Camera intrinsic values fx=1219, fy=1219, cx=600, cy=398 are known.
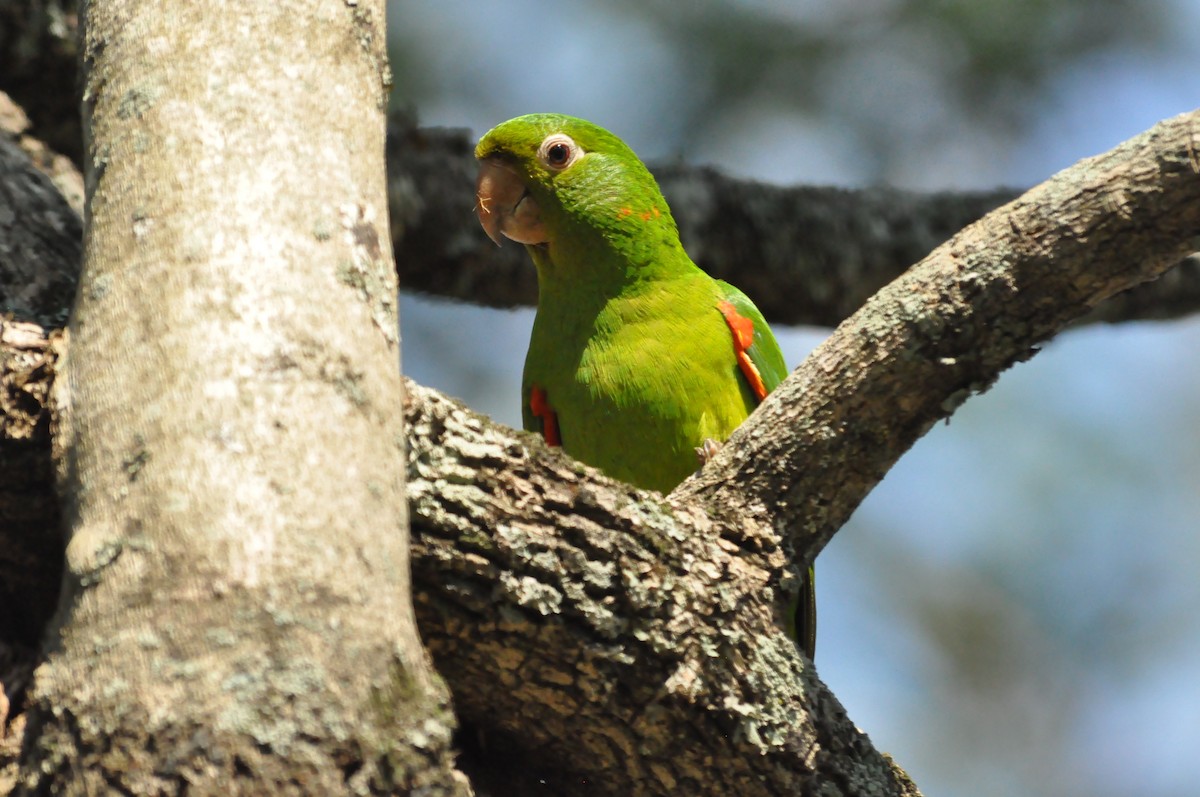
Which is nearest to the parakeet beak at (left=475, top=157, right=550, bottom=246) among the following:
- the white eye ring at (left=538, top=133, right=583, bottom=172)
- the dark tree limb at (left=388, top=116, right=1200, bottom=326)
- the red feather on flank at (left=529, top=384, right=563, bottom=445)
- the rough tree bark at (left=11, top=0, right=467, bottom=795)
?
the white eye ring at (left=538, top=133, right=583, bottom=172)

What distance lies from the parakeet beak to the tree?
5.55 feet

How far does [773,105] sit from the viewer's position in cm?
614

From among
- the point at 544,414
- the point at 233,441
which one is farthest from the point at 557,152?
the point at 233,441

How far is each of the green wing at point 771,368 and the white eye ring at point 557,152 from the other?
0.63m

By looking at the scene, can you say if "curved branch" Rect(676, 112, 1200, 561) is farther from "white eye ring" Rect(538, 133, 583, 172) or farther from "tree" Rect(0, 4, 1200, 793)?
"white eye ring" Rect(538, 133, 583, 172)

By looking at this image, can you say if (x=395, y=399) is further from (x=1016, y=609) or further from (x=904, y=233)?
(x=1016, y=609)

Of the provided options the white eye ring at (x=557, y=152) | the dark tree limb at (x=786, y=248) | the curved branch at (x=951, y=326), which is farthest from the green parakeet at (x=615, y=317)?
the curved branch at (x=951, y=326)

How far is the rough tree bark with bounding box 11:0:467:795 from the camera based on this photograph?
4.40 ft

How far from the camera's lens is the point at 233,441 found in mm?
1470

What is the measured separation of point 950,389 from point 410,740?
4.25ft

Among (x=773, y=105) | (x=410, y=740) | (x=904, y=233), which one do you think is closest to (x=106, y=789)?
(x=410, y=740)

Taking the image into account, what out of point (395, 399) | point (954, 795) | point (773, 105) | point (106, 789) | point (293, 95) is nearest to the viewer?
point (106, 789)

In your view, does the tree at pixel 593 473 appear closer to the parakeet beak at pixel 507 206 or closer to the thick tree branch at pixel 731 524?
the thick tree branch at pixel 731 524

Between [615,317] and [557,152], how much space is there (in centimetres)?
59
